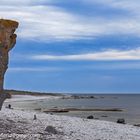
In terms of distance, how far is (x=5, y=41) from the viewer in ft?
89.5

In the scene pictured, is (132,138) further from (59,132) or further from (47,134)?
(47,134)

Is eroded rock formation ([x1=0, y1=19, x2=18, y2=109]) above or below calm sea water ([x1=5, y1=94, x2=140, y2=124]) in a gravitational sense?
above

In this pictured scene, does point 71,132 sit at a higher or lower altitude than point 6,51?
lower

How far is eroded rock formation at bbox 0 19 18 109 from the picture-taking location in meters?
26.8

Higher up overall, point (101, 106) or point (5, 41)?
point (5, 41)

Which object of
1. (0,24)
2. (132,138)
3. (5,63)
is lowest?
(132,138)

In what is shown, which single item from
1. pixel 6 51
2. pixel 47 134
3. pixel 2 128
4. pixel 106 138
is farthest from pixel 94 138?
pixel 6 51

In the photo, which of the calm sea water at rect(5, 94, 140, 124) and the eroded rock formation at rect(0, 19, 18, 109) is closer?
the eroded rock formation at rect(0, 19, 18, 109)

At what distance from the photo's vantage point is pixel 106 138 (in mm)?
29266

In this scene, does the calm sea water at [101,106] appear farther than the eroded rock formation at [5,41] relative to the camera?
Yes

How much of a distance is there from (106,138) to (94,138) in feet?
3.96

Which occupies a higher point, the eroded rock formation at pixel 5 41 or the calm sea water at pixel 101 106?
the eroded rock formation at pixel 5 41

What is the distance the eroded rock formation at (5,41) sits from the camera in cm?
2678

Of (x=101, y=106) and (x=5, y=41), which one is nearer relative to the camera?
(x=5, y=41)
